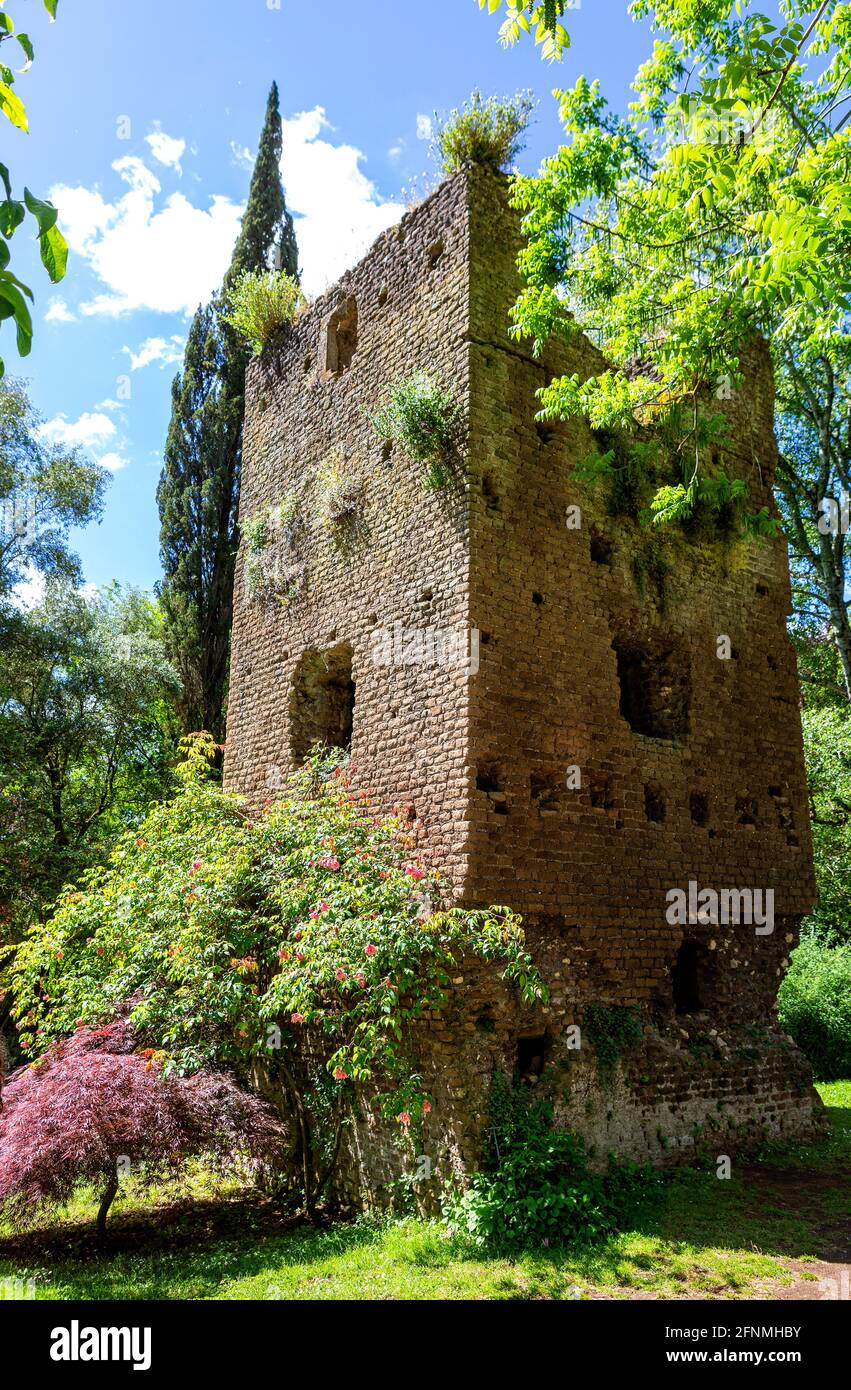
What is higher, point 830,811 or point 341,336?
point 341,336

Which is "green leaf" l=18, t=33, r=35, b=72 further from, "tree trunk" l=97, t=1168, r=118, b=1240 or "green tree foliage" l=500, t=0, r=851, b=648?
"tree trunk" l=97, t=1168, r=118, b=1240

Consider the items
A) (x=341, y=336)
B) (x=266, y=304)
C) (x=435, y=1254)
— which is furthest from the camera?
(x=266, y=304)

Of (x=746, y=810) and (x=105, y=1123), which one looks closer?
(x=105, y=1123)

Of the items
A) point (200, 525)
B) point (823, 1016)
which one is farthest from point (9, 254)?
point (200, 525)

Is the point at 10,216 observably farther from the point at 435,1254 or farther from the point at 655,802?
the point at 655,802

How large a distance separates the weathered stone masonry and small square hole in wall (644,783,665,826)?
31 millimetres

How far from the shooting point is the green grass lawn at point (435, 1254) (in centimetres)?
541

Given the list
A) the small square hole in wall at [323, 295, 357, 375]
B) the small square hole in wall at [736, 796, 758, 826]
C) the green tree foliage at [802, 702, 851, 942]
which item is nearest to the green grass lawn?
the small square hole in wall at [736, 796, 758, 826]

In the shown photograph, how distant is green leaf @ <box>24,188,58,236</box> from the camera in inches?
78.5

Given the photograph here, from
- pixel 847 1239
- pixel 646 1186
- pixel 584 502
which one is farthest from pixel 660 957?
pixel 584 502

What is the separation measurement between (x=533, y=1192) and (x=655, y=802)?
146 inches

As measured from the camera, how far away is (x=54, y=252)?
210cm

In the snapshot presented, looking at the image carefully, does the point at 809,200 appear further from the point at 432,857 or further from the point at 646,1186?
the point at 646,1186

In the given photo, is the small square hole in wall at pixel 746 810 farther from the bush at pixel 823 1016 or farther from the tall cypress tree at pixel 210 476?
the tall cypress tree at pixel 210 476
